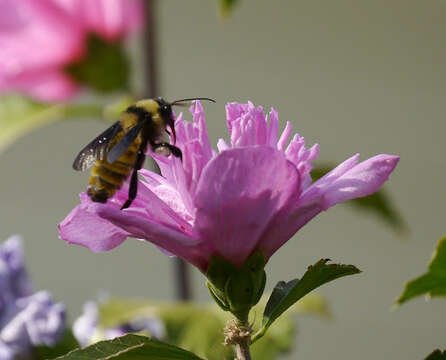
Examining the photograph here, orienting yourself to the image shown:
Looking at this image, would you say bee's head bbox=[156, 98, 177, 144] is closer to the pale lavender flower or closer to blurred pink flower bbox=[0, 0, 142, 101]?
the pale lavender flower

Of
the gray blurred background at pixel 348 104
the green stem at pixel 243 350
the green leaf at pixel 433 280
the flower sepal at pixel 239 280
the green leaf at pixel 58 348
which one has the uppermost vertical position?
the flower sepal at pixel 239 280

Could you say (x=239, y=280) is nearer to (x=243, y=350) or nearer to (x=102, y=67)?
(x=243, y=350)

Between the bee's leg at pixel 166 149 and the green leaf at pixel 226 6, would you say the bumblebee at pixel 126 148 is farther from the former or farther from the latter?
the green leaf at pixel 226 6

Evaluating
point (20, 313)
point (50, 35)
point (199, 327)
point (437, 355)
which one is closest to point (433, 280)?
point (437, 355)

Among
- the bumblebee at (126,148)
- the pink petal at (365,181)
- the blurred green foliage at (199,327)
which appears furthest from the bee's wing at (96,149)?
the blurred green foliage at (199,327)

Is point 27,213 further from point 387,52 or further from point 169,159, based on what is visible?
point 169,159
